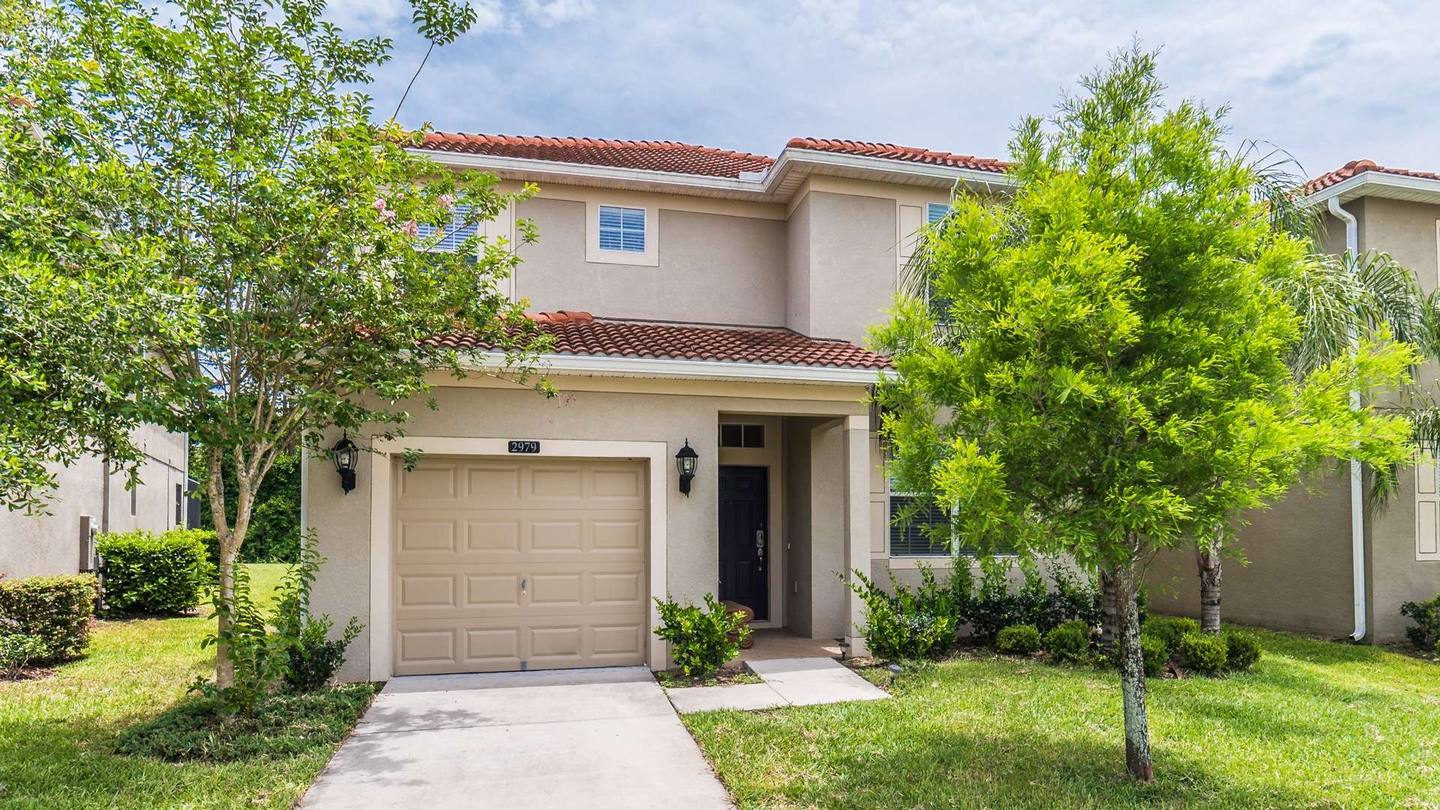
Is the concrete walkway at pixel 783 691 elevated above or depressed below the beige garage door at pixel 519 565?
below

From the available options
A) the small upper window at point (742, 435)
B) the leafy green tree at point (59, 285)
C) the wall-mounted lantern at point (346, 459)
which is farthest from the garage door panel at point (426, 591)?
the small upper window at point (742, 435)

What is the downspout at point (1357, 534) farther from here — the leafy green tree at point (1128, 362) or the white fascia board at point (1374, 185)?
the leafy green tree at point (1128, 362)

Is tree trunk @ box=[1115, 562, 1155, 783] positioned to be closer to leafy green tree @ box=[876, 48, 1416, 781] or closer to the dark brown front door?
leafy green tree @ box=[876, 48, 1416, 781]

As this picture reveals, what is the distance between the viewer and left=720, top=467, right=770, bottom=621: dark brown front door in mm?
12031

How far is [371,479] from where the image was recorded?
865 cm

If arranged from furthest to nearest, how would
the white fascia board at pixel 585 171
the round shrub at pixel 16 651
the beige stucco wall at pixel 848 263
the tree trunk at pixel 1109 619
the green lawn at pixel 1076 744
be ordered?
1. the beige stucco wall at pixel 848 263
2. the white fascia board at pixel 585 171
3. the tree trunk at pixel 1109 619
4. the round shrub at pixel 16 651
5. the green lawn at pixel 1076 744

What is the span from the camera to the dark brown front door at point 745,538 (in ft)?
39.5

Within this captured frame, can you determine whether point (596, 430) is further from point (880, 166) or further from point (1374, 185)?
point (1374, 185)

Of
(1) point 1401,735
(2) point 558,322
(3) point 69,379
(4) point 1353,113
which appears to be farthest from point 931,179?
(3) point 69,379

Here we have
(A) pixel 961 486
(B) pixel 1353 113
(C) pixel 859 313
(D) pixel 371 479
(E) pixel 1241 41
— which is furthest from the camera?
(B) pixel 1353 113

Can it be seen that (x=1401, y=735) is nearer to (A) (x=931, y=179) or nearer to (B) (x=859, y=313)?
(B) (x=859, y=313)

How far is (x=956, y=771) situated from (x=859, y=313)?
22.4 ft

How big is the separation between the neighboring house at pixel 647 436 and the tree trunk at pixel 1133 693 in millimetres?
4051

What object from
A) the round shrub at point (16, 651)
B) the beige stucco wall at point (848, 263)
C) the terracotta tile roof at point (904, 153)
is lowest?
the round shrub at point (16, 651)
